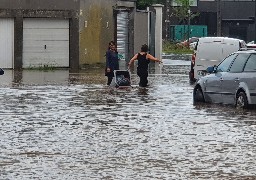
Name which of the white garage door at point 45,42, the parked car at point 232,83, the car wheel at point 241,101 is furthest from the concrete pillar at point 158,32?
the car wheel at point 241,101

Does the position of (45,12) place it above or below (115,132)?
above

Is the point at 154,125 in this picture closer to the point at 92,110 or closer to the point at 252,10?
the point at 92,110

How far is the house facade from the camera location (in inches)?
1741

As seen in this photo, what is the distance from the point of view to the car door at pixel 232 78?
22844 millimetres

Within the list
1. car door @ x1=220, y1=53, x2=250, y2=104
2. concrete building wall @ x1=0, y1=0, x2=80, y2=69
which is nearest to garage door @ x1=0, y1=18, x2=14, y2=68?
concrete building wall @ x1=0, y1=0, x2=80, y2=69

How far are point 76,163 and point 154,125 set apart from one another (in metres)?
5.46

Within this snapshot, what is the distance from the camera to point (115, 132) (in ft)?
55.2

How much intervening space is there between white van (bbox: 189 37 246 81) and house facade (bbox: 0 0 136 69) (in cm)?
1216

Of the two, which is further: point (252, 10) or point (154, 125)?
point (252, 10)

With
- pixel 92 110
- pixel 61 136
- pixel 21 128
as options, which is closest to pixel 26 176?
pixel 61 136

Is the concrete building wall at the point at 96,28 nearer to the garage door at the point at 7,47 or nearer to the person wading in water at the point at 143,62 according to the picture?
the garage door at the point at 7,47

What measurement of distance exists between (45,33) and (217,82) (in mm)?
22047

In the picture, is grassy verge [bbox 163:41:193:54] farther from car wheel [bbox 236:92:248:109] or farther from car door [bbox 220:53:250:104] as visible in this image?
car wheel [bbox 236:92:248:109]

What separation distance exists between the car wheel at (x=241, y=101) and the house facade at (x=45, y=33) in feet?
74.8
